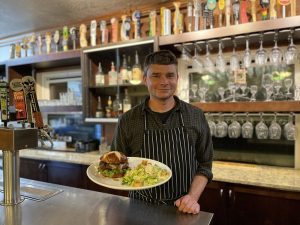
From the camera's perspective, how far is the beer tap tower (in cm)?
111

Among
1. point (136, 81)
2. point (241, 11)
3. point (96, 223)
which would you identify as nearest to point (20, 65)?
point (136, 81)

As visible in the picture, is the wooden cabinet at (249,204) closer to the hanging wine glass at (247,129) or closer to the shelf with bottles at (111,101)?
the hanging wine glass at (247,129)

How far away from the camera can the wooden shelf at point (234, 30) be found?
1.96 meters

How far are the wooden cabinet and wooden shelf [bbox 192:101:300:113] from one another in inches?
24.1

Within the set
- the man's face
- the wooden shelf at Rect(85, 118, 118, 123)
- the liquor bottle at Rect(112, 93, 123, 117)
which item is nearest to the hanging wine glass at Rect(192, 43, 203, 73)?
the liquor bottle at Rect(112, 93, 123, 117)

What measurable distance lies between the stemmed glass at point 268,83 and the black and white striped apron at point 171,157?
107 cm

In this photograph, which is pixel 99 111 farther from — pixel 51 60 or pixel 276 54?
pixel 276 54

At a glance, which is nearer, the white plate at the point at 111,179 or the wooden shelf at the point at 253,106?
the white plate at the point at 111,179

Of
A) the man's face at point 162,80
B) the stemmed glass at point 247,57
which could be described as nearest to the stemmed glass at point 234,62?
the stemmed glass at point 247,57

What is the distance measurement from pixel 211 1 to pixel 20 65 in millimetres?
2521

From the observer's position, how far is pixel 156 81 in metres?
1.41

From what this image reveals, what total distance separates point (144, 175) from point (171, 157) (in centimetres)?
28

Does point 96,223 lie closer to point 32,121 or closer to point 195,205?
point 195,205

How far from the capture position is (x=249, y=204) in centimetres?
187
